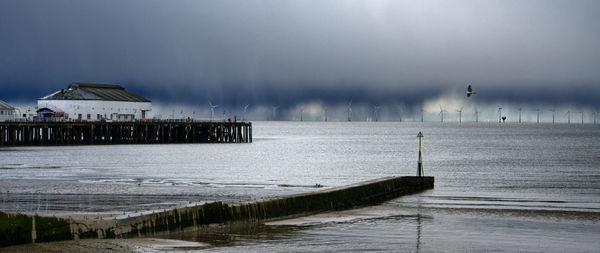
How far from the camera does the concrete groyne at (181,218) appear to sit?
55.8ft

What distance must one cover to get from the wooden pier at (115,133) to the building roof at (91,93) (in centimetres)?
531

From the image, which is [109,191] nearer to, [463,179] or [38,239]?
[38,239]

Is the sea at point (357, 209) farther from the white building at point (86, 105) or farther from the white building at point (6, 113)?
the white building at point (86, 105)

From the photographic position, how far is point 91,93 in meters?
115

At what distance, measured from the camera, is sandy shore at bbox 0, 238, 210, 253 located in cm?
1656

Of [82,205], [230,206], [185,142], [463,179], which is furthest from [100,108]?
[230,206]

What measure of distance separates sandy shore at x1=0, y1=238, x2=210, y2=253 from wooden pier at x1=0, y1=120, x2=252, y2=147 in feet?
260

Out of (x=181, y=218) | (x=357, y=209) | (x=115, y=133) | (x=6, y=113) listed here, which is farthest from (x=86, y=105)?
(x=181, y=218)

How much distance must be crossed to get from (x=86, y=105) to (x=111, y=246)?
3881 inches

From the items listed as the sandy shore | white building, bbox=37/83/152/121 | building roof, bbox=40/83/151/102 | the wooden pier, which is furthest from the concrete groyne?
building roof, bbox=40/83/151/102

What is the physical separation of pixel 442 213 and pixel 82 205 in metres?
13.3

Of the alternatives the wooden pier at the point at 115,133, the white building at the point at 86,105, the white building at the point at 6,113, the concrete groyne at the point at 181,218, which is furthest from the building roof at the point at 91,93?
the concrete groyne at the point at 181,218

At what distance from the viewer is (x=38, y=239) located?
17.2 metres

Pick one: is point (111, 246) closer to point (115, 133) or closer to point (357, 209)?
point (357, 209)
